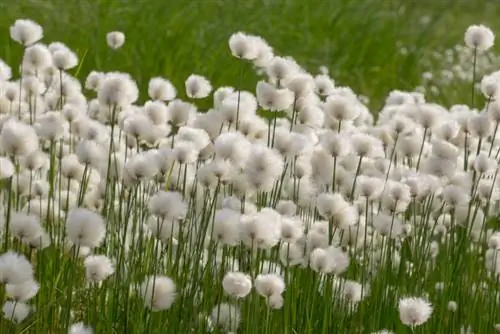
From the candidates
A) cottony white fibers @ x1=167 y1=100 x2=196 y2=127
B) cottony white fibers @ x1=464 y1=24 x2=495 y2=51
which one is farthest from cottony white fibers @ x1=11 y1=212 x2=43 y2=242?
cottony white fibers @ x1=464 y1=24 x2=495 y2=51

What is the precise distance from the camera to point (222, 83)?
6.38 m

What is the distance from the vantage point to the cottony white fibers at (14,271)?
2139 mm

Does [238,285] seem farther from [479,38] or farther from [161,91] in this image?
[479,38]

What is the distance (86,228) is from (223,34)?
4.99 meters

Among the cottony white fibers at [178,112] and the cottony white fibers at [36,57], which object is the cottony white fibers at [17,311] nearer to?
the cottony white fibers at [178,112]

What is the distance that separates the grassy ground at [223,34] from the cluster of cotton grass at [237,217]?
298cm

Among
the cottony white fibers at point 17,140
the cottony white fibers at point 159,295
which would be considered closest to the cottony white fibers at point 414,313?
the cottony white fibers at point 159,295

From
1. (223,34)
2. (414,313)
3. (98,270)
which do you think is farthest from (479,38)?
(223,34)

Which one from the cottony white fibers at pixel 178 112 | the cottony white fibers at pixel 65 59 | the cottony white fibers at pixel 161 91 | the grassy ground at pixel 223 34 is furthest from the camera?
the grassy ground at pixel 223 34

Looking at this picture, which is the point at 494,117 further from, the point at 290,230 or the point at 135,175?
the point at 135,175

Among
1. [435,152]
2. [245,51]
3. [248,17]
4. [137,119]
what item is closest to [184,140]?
[137,119]

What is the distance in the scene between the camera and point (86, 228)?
2.29 m

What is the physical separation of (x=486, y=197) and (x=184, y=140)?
0.93 metres

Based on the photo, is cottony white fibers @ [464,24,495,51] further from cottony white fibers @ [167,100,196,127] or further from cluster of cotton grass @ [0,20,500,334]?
cottony white fibers @ [167,100,196,127]
